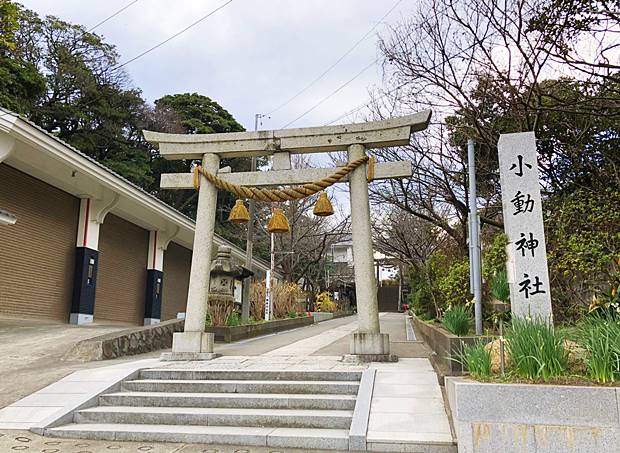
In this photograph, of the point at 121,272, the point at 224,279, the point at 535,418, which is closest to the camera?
the point at 535,418

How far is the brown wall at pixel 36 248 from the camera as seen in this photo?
12.7 meters

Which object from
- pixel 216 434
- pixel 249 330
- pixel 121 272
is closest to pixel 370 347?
pixel 216 434

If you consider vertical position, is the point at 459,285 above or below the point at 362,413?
above

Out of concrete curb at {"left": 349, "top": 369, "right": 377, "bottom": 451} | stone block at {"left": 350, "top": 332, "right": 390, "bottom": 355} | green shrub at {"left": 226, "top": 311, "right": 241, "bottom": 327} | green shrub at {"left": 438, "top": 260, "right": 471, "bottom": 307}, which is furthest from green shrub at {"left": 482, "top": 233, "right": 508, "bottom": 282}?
green shrub at {"left": 226, "top": 311, "right": 241, "bottom": 327}

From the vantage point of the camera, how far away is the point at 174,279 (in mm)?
22844

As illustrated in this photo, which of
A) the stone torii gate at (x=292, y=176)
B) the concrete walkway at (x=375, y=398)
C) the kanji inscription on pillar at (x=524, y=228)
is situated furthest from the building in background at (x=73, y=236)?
the kanji inscription on pillar at (x=524, y=228)

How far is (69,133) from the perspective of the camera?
2711 centimetres

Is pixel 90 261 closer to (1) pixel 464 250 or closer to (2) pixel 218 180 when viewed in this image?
(2) pixel 218 180

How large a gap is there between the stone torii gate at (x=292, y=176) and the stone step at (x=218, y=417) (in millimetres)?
2480

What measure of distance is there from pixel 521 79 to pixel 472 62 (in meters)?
1.09

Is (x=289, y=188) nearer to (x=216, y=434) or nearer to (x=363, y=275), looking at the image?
(x=363, y=275)

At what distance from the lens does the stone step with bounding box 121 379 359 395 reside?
6152 millimetres

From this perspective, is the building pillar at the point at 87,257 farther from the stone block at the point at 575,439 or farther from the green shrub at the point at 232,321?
the stone block at the point at 575,439

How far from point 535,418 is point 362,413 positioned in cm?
180
